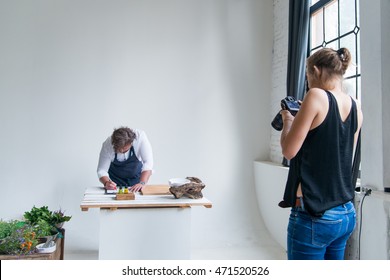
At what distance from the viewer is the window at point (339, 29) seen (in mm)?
3031

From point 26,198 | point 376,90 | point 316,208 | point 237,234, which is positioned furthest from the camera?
point 237,234

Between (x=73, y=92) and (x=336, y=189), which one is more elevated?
(x=73, y=92)

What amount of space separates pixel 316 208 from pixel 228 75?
313 centimetres

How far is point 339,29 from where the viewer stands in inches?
129

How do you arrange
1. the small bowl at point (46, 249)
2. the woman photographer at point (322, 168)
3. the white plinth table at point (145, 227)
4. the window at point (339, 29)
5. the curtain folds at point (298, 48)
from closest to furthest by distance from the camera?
the woman photographer at point (322, 168) → the small bowl at point (46, 249) → the white plinth table at point (145, 227) → the window at point (339, 29) → the curtain folds at point (298, 48)

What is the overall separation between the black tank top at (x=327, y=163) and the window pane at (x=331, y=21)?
7.12 feet

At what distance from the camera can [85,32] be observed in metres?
4.07

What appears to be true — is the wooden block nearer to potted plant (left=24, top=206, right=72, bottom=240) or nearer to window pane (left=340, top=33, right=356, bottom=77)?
potted plant (left=24, top=206, right=72, bottom=240)

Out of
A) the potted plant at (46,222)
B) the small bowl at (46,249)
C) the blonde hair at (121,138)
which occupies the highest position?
the blonde hair at (121,138)

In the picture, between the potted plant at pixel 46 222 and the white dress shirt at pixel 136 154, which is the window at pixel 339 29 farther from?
the potted plant at pixel 46 222

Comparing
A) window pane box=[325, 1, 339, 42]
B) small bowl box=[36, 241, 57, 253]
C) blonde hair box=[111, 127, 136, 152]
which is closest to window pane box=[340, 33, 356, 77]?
window pane box=[325, 1, 339, 42]

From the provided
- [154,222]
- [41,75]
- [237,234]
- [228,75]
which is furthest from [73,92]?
[237,234]

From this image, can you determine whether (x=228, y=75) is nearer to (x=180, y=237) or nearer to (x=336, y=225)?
(x=180, y=237)

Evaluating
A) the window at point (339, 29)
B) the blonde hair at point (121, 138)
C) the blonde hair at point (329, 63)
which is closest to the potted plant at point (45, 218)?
the blonde hair at point (121, 138)
